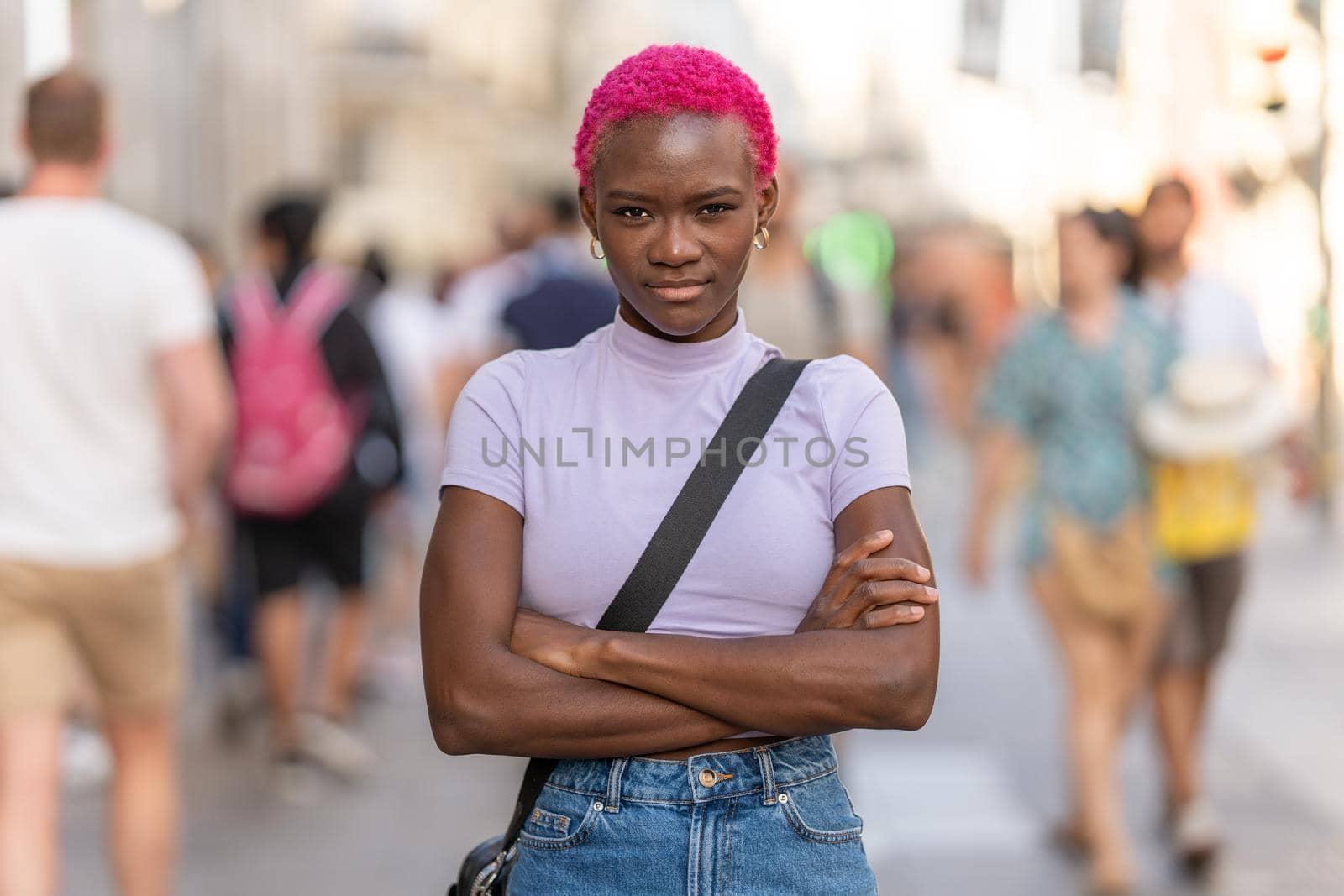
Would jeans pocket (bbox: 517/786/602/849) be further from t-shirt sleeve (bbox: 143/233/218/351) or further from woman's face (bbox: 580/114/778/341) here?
t-shirt sleeve (bbox: 143/233/218/351)

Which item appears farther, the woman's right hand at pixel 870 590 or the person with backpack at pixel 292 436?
the person with backpack at pixel 292 436

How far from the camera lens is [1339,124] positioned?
22109 millimetres

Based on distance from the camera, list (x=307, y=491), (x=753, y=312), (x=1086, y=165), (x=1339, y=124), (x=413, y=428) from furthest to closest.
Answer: (x=1086, y=165)
(x=1339, y=124)
(x=413, y=428)
(x=307, y=491)
(x=753, y=312)

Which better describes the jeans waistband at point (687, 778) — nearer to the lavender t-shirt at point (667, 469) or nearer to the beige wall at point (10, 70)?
the lavender t-shirt at point (667, 469)

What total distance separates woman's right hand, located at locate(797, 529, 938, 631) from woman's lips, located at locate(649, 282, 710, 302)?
0.37 meters

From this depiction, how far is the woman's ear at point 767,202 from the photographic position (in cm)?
238

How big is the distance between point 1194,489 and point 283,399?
3.51 meters

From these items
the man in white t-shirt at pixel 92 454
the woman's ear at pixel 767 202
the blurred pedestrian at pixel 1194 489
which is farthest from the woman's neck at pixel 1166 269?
the woman's ear at pixel 767 202

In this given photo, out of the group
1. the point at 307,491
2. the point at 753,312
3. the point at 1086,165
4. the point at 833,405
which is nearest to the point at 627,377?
the point at 833,405

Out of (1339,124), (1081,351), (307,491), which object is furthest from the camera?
(1339,124)

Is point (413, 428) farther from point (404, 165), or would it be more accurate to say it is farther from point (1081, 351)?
point (404, 165)

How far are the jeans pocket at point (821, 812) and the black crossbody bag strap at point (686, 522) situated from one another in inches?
11.4

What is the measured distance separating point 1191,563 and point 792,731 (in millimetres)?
4394

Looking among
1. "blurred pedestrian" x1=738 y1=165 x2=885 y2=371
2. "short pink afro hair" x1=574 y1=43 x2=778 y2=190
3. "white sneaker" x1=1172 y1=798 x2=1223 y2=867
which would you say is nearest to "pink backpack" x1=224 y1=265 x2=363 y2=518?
"blurred pedestrian" x1=738 y1=165 x2=885 y2=371
